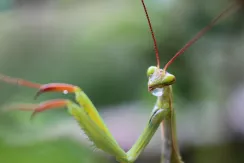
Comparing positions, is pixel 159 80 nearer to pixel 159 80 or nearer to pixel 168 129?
pixel 159 80

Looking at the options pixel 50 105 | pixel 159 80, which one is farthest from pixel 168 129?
pixel 50 105

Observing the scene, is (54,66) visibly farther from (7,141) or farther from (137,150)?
(137,150)

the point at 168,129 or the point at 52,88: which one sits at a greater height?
the point at 52,88

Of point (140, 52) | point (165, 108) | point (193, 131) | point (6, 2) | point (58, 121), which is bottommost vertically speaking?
point (193, 131)

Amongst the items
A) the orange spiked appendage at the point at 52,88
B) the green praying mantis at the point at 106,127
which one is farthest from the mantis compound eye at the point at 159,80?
the orange spiked appendage at the point at 52,88

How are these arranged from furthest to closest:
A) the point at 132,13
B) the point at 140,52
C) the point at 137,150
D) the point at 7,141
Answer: the point at 132,13 < the point at 140,52 < the point at 7,141 < the point at 137,150

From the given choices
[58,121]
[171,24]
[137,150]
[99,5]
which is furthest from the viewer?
[99,5]

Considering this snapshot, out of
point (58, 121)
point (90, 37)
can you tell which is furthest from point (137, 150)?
point (90, 37)

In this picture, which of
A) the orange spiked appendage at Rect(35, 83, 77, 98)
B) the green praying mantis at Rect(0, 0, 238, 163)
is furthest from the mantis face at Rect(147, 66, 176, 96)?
the orange spiked appendage at Rect(35, 83, 77, 98)
